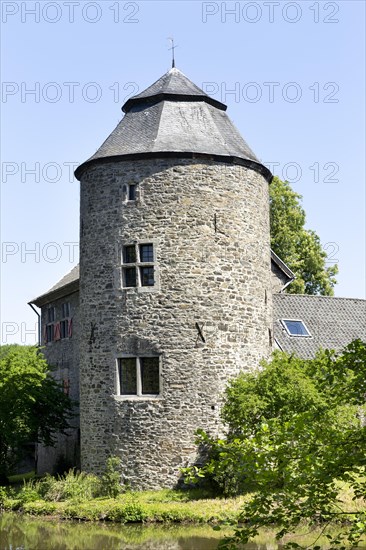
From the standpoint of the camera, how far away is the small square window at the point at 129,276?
877 inches

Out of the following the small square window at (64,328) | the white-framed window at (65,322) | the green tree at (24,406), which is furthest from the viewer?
the small square window at (64,328)

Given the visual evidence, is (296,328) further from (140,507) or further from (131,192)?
(140,507)

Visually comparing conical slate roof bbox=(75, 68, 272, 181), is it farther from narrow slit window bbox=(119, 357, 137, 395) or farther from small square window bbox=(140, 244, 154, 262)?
narrow slit window bbox=(119, 357, 137, 395)

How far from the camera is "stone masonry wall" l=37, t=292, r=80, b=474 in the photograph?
2669 centimetres

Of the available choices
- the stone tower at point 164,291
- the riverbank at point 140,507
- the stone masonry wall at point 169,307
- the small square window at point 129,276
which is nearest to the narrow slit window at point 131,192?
the stone tower at point 164,291

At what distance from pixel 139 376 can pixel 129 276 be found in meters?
2.72

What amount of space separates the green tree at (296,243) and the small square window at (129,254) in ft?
50.8

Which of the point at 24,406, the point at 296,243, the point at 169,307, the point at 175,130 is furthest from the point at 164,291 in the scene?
the point at 296,243

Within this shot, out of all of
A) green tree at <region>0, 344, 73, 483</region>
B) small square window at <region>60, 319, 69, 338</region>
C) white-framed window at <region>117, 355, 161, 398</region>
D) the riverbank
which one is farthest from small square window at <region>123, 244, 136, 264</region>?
small square window at <region>60, 319, 69, 338</region>

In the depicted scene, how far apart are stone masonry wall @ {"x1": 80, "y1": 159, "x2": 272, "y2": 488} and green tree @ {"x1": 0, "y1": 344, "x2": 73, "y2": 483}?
2.03 metres

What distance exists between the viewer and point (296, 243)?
125 ft

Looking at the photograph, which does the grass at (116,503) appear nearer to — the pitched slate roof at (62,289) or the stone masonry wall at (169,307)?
the stone masonry wall at (169,307)

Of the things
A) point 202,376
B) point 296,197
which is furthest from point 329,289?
point 202,376

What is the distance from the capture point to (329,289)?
1523 inches
